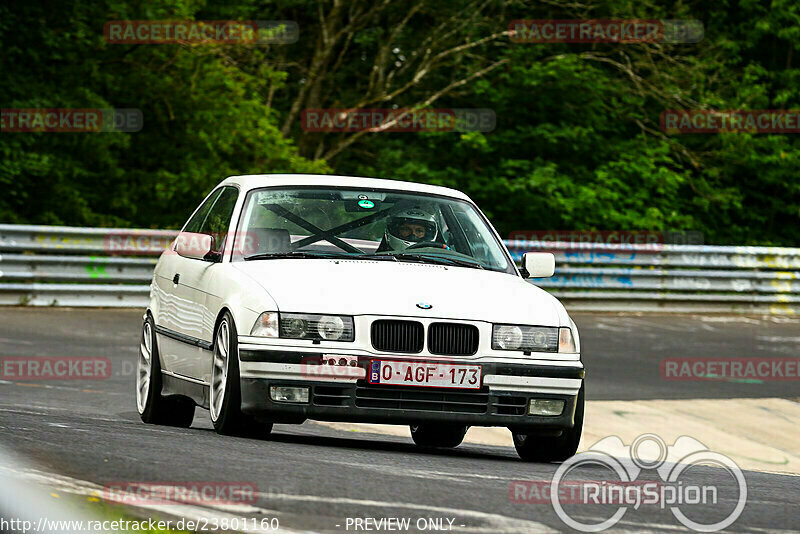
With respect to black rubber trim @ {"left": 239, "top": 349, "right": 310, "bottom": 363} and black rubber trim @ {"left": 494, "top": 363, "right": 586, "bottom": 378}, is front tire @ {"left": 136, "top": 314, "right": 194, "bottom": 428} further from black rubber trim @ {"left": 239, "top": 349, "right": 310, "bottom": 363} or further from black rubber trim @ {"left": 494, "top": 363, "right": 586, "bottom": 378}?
black rubber trim @ {"left": 494, "top": 363, "right": 586, "bottom": 378}

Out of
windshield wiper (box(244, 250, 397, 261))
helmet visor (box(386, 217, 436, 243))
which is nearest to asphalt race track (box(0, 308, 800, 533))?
windshield wiper (box(244, 250, 397, 261))

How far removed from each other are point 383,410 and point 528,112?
2407 centimetres

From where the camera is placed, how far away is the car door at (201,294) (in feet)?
27.5

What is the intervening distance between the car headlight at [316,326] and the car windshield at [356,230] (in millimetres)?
928

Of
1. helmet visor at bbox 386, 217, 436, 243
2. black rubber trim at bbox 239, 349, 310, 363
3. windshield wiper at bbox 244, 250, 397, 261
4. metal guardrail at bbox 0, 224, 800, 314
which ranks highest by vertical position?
helmet visor at bbox 386, 217, 436, 243

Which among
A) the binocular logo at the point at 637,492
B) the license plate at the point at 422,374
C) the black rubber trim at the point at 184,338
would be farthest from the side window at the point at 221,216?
the binocular logo at the point at 637,492

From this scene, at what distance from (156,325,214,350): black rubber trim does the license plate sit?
1136mm

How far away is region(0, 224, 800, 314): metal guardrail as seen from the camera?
20.0 metres

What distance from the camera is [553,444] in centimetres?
840

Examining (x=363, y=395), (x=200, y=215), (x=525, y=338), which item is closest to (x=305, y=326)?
(x=363, y=395)

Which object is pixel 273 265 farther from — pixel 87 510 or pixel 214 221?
pixel 87 510

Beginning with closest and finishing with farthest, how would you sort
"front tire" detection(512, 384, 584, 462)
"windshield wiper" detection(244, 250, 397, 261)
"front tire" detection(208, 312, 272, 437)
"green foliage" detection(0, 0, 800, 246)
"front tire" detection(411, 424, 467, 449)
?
"front tire" detection(208, 312, 272, 437)
"front tire" detection(512, 384, 584, 462)
"windshield wiper" detection(244, 250, 397, 261)
"front tire" detection(411, 424, 467, 449)
"green foliage" detection(0, 0, 800, 246)

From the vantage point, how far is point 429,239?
29.5 ft

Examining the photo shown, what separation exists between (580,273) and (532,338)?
15.8m
